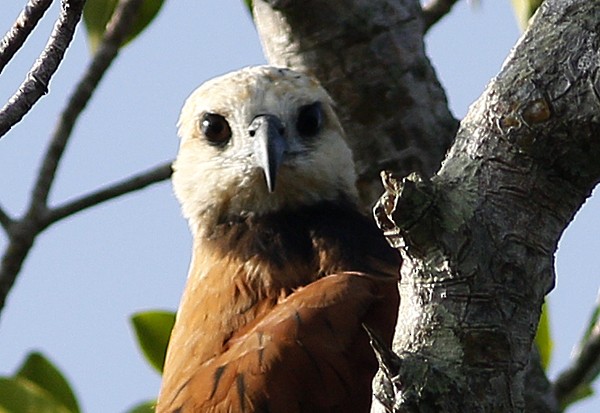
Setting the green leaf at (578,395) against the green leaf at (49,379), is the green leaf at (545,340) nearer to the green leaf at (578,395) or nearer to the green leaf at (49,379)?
the green leaf at (578,395)

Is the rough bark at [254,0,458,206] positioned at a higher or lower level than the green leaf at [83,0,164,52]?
lower

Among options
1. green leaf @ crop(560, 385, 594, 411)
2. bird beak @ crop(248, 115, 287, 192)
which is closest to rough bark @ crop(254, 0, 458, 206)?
bird beak @ crop(248, 115, 287, 192)

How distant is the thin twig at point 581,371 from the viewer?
4617 millimetres

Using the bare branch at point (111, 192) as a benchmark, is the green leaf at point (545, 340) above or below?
below

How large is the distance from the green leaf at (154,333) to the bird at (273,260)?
48 centimetres

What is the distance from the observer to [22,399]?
4.44m

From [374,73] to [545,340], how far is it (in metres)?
1.25

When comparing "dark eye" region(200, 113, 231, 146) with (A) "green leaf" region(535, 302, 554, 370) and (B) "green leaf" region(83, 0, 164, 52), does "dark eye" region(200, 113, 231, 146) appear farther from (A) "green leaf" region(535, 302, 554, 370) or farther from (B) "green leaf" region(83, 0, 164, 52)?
(A) "green leaf" region(535, 302, 554, 370)

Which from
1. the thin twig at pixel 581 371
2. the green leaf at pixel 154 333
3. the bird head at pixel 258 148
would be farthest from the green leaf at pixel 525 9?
the green leaf at pixel 154 333

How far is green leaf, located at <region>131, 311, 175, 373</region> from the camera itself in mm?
5035

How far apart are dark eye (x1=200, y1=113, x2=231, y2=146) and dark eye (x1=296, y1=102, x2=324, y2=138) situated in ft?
0.84

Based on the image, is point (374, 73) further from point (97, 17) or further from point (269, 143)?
point (97, 17)

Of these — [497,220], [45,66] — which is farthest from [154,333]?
[497,220]

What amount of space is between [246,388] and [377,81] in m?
1.54
